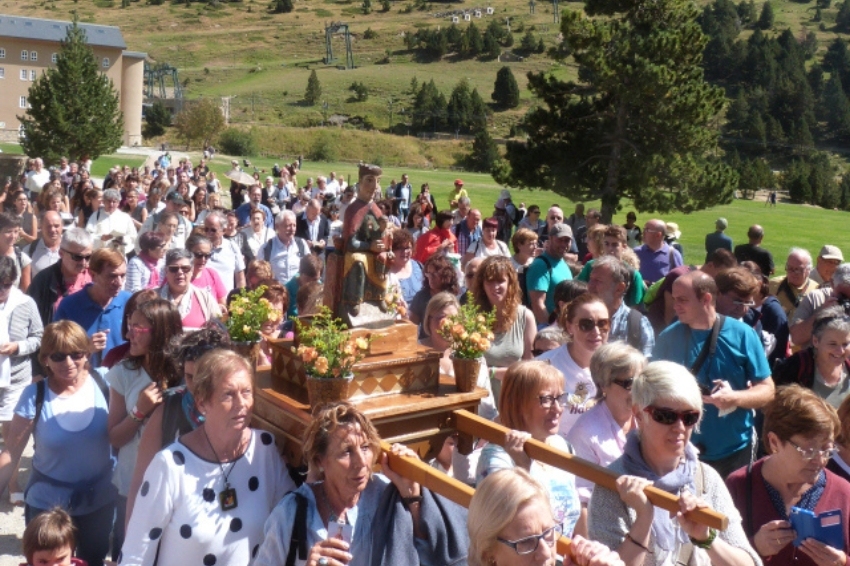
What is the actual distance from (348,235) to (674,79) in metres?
25.0

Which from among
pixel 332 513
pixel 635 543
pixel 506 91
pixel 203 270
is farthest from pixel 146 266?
pixel 506 91

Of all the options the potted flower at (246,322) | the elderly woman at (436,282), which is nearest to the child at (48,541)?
the potted flower at (246,322)

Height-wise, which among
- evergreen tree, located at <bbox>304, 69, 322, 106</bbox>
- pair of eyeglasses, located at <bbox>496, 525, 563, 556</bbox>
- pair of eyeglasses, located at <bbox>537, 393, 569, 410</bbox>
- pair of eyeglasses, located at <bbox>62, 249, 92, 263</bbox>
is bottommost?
evergreen tree, located at <bbox>304, 69, 322, 106</bbox>

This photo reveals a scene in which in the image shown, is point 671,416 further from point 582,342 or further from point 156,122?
point 156,122

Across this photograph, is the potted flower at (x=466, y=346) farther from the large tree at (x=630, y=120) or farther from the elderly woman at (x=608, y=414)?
the large tree at (x=630, y=120)

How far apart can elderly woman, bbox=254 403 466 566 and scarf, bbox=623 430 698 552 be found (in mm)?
759

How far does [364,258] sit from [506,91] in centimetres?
11801

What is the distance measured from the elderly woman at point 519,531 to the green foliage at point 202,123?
8516 cm

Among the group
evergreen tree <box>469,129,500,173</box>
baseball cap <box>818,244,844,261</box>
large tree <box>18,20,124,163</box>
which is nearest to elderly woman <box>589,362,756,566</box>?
baseball cap <box>818,244,844,261</box>

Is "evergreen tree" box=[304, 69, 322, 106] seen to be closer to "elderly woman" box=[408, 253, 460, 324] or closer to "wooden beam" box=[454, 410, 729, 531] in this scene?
"elderly woman" box=[408, 253, 460, 324]

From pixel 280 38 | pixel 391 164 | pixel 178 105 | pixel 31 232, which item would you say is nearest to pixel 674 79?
pixel 31 232

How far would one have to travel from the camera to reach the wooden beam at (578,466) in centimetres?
294

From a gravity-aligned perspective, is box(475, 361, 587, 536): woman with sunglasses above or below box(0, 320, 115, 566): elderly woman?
above

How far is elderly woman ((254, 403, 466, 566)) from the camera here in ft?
11.5
